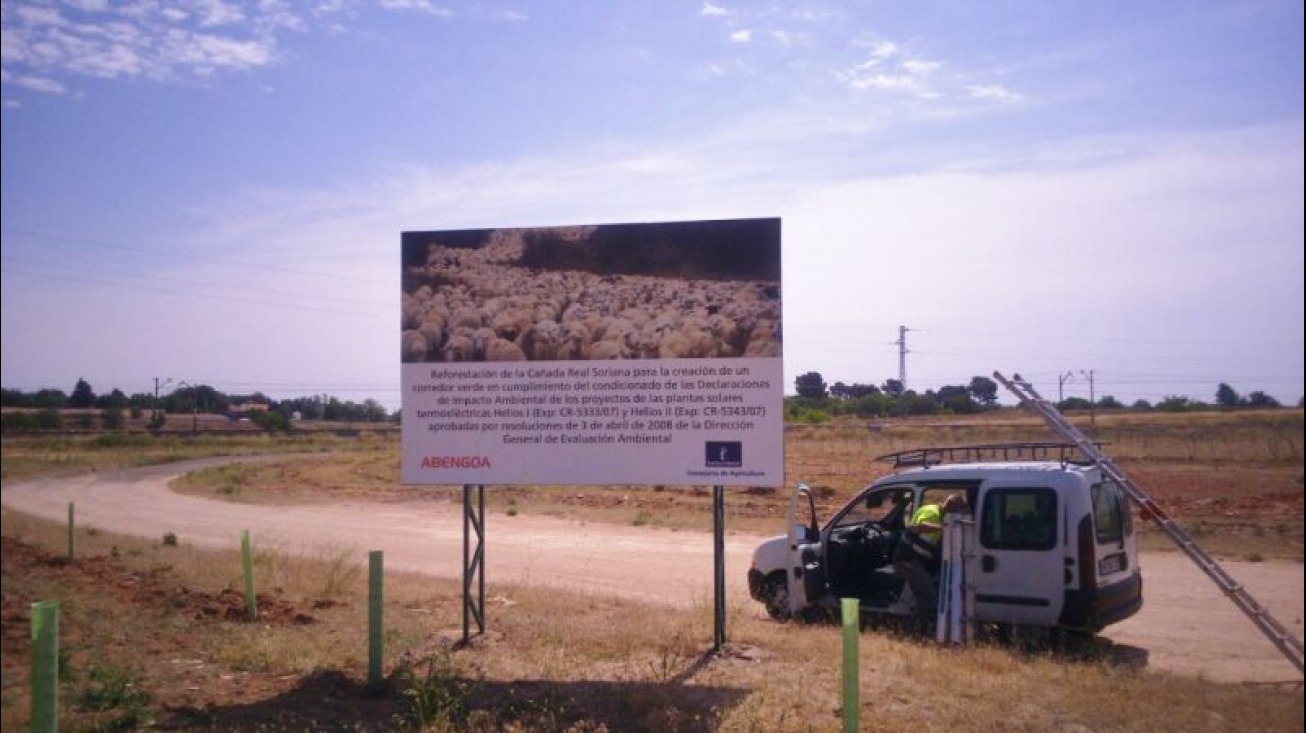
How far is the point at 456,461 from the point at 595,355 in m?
1.66

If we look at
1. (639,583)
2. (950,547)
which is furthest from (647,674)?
(639,583)

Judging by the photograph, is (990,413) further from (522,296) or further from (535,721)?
(535,721)

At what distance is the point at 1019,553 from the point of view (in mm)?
9844

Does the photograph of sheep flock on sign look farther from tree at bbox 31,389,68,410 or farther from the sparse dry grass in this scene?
tree at bbox 31,389,68,410

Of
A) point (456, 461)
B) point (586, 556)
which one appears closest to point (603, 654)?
point (456, 461)

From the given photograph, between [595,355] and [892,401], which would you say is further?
[892,401]

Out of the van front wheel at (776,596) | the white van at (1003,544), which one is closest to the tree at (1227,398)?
the white van at (1003,544)

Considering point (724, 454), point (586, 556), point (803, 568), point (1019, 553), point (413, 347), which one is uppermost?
point (413, 347)

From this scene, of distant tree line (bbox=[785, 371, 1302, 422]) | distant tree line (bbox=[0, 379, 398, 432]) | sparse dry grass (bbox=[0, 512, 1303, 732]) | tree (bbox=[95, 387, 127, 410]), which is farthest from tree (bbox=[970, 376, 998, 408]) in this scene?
tree (bbox=[95, 387, 127, 410])

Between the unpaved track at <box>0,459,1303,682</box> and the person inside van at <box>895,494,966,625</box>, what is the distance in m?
1.87

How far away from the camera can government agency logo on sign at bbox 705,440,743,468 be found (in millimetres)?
9297

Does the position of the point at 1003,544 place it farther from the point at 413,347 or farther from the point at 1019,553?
the point at 413,347

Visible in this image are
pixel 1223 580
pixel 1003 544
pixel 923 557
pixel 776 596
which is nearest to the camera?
pixel 1223 580

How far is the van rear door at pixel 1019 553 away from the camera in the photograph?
9.65 metres
